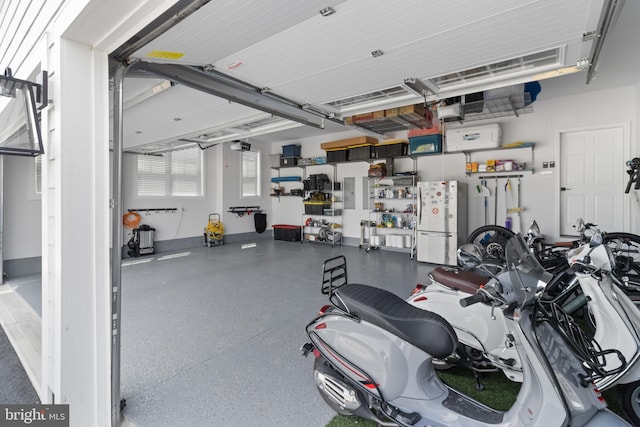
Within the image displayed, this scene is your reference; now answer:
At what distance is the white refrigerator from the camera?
5777 mm

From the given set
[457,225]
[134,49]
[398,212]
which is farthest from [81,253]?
[398,212]

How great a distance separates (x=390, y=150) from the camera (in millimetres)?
6941

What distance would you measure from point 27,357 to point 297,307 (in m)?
2.42

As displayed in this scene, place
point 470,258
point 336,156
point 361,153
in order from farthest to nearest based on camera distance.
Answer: point 336,156 < point 361,153 < point 470,258

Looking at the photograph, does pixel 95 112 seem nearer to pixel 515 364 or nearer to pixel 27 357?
pixel 27 357

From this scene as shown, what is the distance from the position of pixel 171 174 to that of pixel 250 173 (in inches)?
90.6

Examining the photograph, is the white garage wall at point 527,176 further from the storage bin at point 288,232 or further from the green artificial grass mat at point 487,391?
the green artificial grass mat at point 487,391

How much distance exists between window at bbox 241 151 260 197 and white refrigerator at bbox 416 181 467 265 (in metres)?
5.26

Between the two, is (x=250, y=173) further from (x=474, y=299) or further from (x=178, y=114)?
(x=474, y=299)

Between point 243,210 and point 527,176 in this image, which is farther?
point 243,210

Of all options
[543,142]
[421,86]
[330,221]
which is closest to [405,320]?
[421,86]

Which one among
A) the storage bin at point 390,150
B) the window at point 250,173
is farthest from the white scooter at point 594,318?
the window at point 250,173

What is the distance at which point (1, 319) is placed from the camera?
132 inches

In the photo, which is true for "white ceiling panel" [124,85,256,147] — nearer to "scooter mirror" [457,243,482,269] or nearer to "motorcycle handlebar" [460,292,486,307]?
"scooter mirror" [457,243,482,269]
